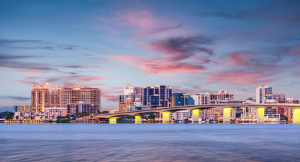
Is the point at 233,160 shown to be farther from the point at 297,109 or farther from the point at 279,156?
the point at 297,109

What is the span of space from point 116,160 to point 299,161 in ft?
57.7

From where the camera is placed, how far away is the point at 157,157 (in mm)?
35656

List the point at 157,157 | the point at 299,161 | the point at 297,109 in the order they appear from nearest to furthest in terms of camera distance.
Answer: the point at 299,161 < the point at 157,157 < the point at 297,109

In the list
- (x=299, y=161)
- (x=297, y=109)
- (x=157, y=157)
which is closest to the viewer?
(x=299, y=161)

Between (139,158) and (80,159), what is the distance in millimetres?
5843

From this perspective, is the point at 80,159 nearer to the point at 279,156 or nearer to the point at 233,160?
the point at 233,160

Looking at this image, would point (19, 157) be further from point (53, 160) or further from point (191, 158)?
point (191, 158)

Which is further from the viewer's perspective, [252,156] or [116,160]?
[252,156]

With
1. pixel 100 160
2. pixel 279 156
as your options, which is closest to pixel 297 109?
pixel 279 156

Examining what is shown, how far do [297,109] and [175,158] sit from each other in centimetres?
17417

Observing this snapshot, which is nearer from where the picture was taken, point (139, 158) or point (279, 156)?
point (139, 158)

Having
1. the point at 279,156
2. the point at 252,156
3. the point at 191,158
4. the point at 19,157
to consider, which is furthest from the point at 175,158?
the point at 19,157

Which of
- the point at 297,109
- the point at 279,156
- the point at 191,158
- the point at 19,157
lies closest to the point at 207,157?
the point at 191,158

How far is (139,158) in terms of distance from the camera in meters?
34.8
